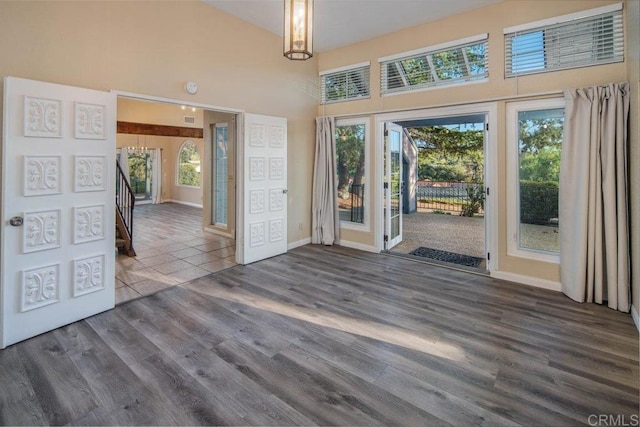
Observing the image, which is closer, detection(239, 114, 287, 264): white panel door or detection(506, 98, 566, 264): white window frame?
detection(506, 98, 566, 264): white window frame

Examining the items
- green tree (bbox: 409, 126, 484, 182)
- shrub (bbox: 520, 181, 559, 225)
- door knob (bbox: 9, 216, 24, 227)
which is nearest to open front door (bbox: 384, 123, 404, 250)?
shrub (bbox: 520, 181, 559, 225)

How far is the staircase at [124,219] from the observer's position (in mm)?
5203

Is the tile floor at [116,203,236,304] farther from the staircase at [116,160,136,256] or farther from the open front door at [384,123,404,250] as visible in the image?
the open front door at [384,123,404,250]

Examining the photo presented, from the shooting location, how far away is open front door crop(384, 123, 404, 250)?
523 centimetres

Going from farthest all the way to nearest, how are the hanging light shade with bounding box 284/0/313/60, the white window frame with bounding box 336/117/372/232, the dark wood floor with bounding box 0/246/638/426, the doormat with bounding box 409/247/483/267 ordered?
the white window frame with bounding box 336/117/372/232
the doormat with bounding box 409/247/483/267
the hanging light shade with bounding box 284/0/313/60
the dark wood floor with bounding box 0/246/638/426

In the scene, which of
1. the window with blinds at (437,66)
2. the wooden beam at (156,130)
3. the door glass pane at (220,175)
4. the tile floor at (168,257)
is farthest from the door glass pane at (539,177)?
the wooden beam at (156,130)

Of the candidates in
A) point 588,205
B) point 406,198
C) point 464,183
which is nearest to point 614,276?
point 588,205

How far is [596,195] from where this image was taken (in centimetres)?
327

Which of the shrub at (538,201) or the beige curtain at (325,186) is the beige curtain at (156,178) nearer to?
the beige curtain at (325,186)

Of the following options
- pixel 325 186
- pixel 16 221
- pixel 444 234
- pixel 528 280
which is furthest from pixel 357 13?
pixel 444 234

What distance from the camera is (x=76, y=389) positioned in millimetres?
2027

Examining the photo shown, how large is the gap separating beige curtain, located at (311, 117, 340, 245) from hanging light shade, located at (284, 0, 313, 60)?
3232mm

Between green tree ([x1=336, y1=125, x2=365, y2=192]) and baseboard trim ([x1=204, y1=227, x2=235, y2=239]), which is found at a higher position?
green tree ([x1=336, y1=125, x2=365, y2=192])

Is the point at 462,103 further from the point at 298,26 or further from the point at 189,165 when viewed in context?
the point at 189,165
